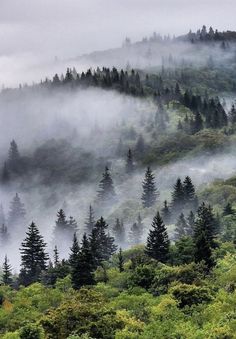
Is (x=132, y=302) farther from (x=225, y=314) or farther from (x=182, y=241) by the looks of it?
(x=182, y=241)

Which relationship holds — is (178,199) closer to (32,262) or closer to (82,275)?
(32,262)

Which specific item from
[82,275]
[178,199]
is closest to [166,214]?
[178,199]

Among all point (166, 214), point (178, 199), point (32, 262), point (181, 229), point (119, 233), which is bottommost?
point (119, 233)

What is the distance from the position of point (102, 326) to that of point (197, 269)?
→ 26.5 meters

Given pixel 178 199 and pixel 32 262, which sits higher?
pixel 32 262

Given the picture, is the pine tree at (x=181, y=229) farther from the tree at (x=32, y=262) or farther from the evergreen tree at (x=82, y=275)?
the evergreen tree at (x=82, y=275)

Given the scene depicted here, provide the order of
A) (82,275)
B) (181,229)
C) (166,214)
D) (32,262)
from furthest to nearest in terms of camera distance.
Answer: (166,214) → (181,229) → (32,262) → (82,275)

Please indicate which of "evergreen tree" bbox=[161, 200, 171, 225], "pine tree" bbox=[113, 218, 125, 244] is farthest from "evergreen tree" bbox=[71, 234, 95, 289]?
"evergreen tree" bbox=[161, 200, 171, 225]

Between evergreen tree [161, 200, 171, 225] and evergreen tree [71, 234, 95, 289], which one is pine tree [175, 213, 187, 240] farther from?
evergreen tree [71, 234, 95, 289]

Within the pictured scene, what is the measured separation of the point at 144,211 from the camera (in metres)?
196

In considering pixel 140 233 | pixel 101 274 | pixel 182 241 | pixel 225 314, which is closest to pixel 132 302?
pixel 225 314

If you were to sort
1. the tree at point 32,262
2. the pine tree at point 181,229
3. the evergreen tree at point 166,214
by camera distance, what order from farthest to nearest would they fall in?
the evergreen tree at point 166,214 → the pine tree at point 181,229 → the tree at point 32,262

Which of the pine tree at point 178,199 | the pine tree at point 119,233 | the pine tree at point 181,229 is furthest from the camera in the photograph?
the pine tree at point 178,199

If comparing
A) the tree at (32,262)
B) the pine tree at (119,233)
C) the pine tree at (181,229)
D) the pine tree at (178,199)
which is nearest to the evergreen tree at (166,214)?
the pine tree at (178,199)
